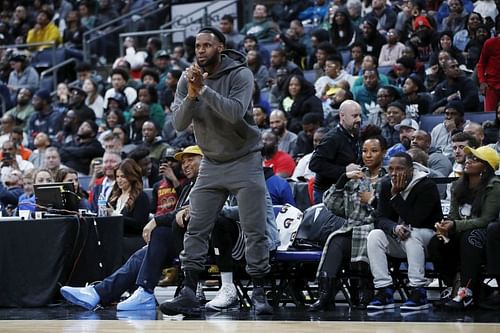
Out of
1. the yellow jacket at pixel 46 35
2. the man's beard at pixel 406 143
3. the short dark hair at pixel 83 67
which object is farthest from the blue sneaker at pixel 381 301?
the yellow jacket at pixel 46 35

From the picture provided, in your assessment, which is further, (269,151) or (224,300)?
(269,151)

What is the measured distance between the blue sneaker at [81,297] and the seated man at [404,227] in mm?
2181

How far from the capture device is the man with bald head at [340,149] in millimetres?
9602

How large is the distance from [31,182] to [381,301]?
5.29m

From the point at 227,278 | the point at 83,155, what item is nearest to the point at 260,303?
the point at 227,278

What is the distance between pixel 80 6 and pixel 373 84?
8.99 m

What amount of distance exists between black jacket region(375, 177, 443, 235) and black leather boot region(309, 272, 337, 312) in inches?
22.5

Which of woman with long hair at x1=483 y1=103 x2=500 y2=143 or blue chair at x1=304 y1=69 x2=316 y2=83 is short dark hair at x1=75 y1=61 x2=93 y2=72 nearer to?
blue chair at x1=304 y1=69 x2=316 y2=83

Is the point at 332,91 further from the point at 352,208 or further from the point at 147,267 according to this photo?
the point at 147,267

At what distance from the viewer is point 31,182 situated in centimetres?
1249

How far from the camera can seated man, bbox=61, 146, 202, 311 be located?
29.2 ft

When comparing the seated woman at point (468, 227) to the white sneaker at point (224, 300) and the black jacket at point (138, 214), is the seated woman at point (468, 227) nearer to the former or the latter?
the white sneaker at point (224, 300)

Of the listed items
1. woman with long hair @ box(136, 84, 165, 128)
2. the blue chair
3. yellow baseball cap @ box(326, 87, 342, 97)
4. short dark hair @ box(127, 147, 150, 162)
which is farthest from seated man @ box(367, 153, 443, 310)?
woman with long hair @ box(136, 84, 165, 128)

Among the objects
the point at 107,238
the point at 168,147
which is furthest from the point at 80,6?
the point at 107,238
